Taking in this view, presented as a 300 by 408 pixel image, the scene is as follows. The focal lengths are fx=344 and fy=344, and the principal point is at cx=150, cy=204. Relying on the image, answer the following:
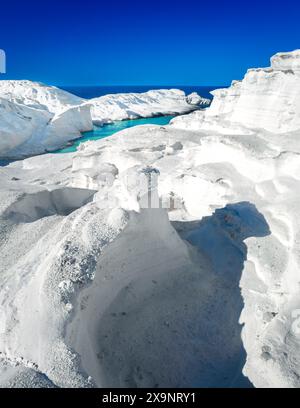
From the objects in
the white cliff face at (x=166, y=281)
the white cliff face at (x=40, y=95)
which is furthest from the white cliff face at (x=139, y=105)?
the white cliff face at (x=166, y=281)

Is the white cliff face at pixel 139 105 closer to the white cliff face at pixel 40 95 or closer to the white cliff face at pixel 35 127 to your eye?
the white cliff face at pixel 40 95

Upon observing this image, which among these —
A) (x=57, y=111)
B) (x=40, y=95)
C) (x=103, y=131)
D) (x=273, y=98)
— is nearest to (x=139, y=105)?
(x=40, y=95)

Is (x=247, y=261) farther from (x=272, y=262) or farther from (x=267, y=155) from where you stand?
(x=267, y=155)

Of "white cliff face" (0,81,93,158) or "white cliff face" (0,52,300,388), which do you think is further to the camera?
"white cliff face" (0,81,93,158)

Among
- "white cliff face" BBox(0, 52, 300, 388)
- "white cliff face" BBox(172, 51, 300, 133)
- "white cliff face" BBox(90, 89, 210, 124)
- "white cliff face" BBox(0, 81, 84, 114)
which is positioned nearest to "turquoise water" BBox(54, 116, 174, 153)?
"white cliff face" BBox(90, 89, 210, 124)

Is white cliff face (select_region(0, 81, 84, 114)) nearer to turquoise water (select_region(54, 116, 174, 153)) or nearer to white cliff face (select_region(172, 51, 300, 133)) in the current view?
turquoise water (select_region(54, 116, 174, 153))

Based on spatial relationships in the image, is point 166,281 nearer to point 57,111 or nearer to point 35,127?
point 35,127

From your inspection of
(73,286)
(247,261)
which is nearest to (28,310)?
(73,286)

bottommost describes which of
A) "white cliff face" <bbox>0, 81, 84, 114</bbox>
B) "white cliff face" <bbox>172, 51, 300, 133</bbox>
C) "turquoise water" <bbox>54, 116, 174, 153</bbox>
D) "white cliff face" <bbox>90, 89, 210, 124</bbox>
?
"turquoise water" <bbox>54, 116, 174, 153</bbox>
